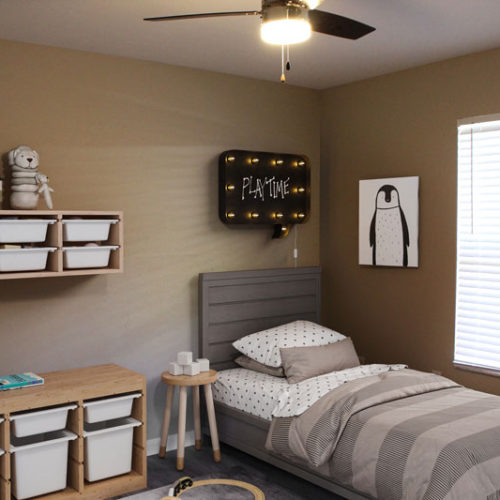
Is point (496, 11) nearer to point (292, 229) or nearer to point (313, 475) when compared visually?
point (292, 229)

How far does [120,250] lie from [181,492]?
1.42 metres

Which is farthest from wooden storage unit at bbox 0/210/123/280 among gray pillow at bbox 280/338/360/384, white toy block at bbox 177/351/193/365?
gray pillow at bbox 280/338/360/384


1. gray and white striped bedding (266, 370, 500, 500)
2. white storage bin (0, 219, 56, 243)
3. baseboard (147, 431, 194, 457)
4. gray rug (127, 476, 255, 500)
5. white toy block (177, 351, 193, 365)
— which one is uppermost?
white storage bin (0, 219, 56, 243)

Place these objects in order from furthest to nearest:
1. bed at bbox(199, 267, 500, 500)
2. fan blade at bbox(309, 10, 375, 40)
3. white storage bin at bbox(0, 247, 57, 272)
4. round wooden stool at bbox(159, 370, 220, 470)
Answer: round wooden stool at bbox(159, 370, 220, 470) → white storage bin at bbox(0, 247, 57, 272) → bed at bbox(199, 267, 500, 500) → fan blade at bbox(309, 10, 375, 40)

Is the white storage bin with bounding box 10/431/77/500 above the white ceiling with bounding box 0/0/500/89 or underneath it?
underneath

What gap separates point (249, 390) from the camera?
3805 millimetres

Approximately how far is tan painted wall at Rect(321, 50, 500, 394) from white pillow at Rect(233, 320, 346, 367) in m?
A: 0.46

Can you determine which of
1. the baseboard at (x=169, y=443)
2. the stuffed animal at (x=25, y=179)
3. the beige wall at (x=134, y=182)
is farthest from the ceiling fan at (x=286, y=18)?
the baseboard at (x=169, y=443)

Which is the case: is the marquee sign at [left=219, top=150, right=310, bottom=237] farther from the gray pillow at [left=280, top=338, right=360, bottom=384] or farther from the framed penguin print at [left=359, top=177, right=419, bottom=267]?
the gray pillow at [left=280, top=338, right=360, bottom=384]

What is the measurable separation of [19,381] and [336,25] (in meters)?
2.29

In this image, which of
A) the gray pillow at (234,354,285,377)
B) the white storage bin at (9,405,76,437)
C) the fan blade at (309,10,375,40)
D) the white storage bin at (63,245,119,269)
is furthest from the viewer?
the gray pillow at (234,354,285,377)

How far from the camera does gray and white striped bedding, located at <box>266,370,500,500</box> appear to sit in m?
2.68

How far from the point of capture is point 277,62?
4.01m

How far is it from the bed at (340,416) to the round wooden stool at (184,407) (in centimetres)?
14
